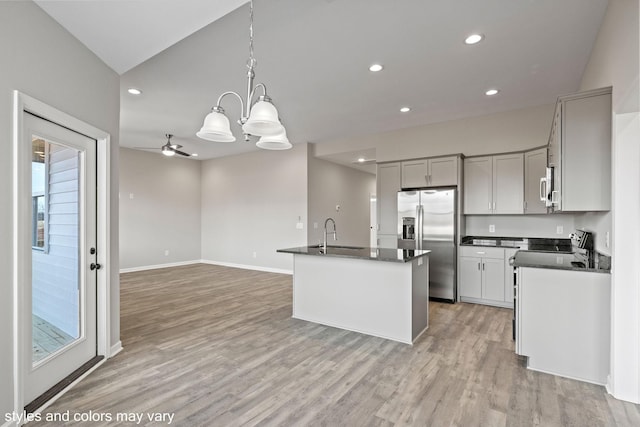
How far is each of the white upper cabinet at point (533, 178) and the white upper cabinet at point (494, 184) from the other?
6cm

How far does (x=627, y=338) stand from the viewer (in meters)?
2.29

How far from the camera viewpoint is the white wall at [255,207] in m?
7.34

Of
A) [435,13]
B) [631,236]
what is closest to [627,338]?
[631,236]

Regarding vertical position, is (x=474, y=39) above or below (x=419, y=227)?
above

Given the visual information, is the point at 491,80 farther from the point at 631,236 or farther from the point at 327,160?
the point at 327,160

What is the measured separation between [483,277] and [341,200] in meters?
4.09

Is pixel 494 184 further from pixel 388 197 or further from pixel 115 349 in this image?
pixel 115 349

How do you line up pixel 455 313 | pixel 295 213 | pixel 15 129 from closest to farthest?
pixel 15 129, pixel 455 313, pixel 295 213

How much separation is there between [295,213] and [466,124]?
3.83m

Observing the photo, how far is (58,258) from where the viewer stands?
254 centimetres

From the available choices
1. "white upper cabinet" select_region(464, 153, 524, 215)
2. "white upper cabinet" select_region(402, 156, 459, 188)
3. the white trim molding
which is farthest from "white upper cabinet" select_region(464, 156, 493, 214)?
the white trim molding

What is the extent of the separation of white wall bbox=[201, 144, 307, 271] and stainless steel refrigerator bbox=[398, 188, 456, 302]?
99.5 inches

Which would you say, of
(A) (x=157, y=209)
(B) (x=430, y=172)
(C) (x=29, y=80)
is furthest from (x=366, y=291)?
(A) (x=157, y=209)

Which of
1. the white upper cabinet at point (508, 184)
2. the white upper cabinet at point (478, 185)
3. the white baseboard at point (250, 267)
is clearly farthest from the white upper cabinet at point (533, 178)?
the white baseboard at point (250, 267)
